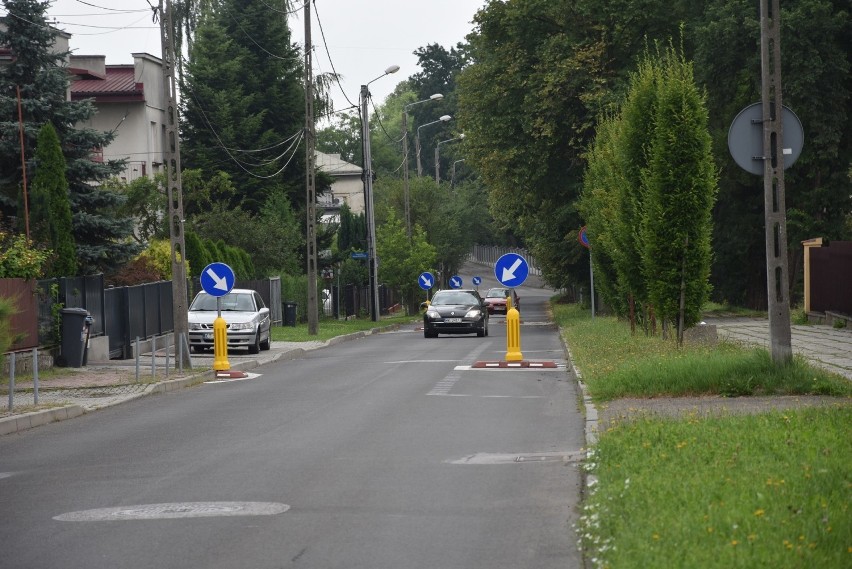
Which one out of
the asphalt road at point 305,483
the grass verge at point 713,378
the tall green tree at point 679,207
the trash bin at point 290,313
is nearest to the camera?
the asphalt road at point 305,483

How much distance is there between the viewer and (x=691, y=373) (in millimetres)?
14844

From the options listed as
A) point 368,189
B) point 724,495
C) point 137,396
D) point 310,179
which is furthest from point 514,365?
point 368,189

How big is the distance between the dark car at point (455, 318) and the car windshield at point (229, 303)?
743 centimetres

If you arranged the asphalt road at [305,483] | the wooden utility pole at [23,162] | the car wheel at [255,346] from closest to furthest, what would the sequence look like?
1. the asphalt road at [305,483]
2. the wooden utility pole at [23,162]
3. the car wheel at [255,346]

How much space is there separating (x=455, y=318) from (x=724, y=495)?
100 ft

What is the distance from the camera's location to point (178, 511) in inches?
339

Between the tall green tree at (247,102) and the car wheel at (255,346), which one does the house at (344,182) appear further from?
the car wheel at (255,346)

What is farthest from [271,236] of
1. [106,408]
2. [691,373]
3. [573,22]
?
[691,373]

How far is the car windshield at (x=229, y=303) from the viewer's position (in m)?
31.5

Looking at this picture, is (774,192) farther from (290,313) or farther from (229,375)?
(290,313)

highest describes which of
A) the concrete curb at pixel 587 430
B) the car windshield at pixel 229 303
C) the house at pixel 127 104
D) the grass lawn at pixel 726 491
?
the house at pixel 127 104

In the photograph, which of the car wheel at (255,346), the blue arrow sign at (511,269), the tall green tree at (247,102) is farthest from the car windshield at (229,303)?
the tall green tree at (247,102)

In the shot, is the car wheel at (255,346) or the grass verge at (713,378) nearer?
the grass verge at (713,378)

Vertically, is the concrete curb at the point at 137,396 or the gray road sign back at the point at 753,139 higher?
the gray road sign back at the point at 753,139
